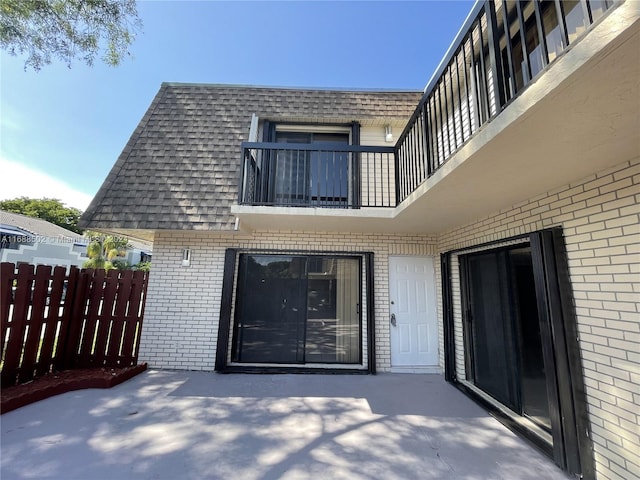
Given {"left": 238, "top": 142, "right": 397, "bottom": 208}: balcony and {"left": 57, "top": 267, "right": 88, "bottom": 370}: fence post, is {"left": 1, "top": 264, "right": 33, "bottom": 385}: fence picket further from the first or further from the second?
{"left": 238, "top": 142, "right": 397, "bottom": 208}: balcony

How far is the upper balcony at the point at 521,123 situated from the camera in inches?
47.4

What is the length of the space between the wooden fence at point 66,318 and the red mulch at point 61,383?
0.74ft

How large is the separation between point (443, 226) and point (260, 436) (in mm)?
3977

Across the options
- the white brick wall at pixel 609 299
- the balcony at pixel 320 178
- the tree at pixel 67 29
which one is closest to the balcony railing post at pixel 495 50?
the white brick wall at pixel 609 299

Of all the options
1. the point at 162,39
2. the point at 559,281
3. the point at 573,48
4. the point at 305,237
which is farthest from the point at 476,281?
the point at 162,39

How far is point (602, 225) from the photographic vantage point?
7.12 ft

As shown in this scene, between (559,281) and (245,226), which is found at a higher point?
(245,226)

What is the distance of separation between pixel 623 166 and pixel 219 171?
5.25 m

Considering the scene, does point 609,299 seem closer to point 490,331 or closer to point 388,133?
point 490,331

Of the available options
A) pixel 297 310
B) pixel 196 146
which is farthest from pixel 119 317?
pixel 196 146

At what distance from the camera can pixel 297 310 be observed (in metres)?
5.02

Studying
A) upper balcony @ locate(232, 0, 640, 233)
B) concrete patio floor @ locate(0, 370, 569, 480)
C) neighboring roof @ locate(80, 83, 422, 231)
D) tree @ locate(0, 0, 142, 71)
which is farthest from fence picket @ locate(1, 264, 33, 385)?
tree @ locate(0, 0, 142, 71)

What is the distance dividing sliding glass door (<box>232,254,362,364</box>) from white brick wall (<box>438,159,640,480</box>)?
3213 mm

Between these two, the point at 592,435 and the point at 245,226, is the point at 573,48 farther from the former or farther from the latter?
the point at 245,226
